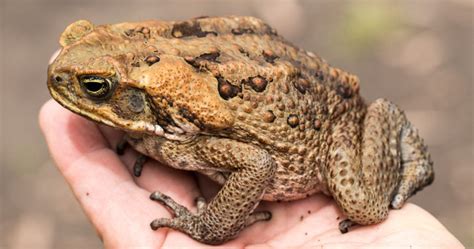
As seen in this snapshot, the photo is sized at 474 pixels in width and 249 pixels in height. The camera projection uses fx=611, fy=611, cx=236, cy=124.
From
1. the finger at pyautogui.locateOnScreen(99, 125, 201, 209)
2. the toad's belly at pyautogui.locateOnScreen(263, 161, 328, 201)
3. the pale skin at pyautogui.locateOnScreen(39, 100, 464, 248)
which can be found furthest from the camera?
the finger at pyautogui.locateOnScreen(99, 125, 201, 209)

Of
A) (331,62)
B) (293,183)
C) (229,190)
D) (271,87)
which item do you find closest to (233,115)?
(271,87)

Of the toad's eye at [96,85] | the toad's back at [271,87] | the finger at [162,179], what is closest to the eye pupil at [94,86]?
the toad's eye at [96,85]

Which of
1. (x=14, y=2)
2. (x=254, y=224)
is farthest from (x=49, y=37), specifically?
(x=254, y=224)

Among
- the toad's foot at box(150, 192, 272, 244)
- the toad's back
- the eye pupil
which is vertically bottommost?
the toad's foot at box(150, 192, 272, 244)

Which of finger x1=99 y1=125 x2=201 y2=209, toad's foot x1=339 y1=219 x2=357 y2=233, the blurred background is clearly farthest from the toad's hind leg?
the blurred background

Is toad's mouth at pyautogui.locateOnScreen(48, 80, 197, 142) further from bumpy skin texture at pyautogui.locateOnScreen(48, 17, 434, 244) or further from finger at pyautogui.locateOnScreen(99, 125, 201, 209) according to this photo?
finger at pyautogui.locateOnScreen(99, 125, 201, 209)

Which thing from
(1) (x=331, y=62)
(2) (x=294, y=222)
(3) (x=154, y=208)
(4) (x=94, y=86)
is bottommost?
(3) (x=154, y=208)

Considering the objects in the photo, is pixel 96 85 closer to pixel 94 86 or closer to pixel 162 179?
pixel 94 86
